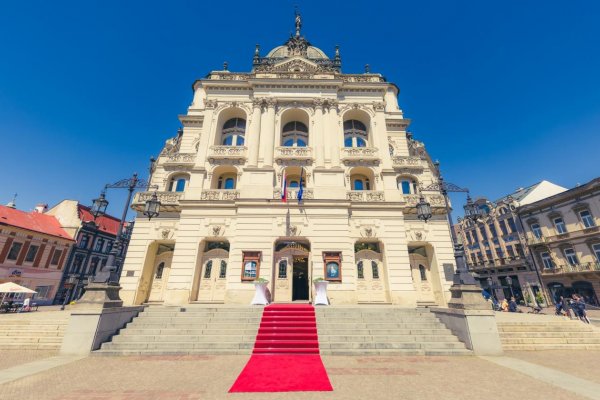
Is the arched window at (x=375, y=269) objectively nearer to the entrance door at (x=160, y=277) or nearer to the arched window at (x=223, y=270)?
the arched window at (x=223, y=270)

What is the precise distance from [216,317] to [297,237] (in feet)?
25.5

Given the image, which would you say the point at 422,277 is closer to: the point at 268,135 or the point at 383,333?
the point at 383,333

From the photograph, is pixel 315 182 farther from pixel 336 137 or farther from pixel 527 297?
pixel 527 297

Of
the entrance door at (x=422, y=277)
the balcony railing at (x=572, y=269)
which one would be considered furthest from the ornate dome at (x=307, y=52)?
the balcony railing at (x=572, y=269)

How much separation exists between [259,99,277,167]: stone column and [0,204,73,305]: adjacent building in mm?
32915

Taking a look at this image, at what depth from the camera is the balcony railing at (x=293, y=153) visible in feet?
66.5

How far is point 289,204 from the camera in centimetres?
1864

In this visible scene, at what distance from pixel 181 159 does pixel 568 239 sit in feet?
154

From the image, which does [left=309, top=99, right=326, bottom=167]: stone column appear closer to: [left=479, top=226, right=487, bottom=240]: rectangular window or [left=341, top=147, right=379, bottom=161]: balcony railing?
[left=341, top=147, right=379, bottom=161]: balcony railing

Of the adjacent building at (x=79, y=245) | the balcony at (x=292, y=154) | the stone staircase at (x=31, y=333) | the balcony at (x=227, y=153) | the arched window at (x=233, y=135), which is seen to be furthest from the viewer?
the adjacent building at (x=79, y=245)

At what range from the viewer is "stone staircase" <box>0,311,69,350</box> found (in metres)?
10.2

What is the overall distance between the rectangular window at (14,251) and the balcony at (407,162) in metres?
44.4

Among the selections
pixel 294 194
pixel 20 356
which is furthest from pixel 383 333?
pixel 20 356

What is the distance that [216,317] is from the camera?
38.8 ft
